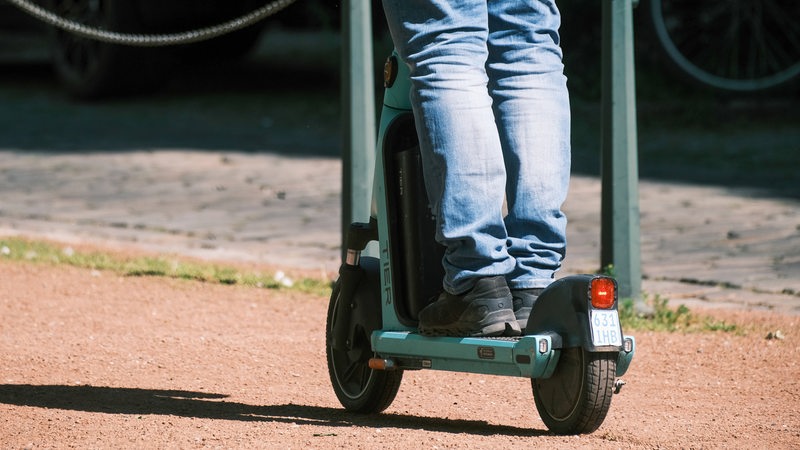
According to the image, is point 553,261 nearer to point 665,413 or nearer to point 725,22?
A: point 665,413

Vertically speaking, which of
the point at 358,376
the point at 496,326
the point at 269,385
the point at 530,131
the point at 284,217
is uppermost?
the point at 530,131

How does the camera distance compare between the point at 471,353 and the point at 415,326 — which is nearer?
the point at 471,353

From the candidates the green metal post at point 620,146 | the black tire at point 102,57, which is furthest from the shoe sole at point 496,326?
the black tire at point 102,57

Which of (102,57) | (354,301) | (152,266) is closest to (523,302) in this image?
(354,301)

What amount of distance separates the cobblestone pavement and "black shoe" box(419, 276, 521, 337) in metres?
2.04

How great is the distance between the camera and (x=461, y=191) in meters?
3.06

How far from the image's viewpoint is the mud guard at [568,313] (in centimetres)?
296

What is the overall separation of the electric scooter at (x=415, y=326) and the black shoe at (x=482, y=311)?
0.08ft

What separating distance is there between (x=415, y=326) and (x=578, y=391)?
45 cm

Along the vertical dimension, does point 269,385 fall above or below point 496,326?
below

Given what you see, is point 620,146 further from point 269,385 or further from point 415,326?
point 415,326

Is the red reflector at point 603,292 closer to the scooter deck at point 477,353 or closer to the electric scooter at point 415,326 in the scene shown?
the electric scooter at point 415,326

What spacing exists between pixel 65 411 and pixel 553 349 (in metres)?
1.15

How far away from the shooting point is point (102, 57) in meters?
10.7
